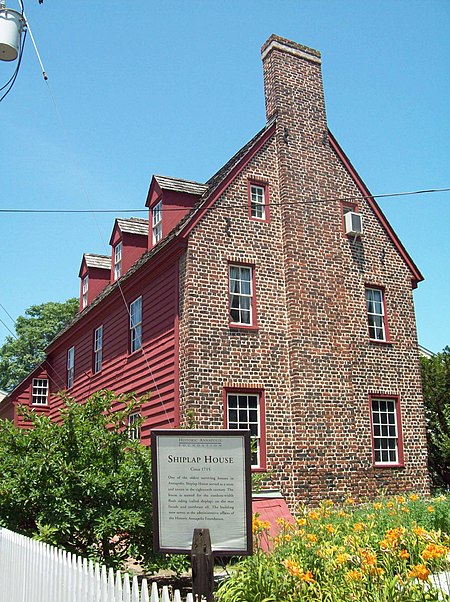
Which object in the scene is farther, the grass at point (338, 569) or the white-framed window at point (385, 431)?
the white-framed window at point (385, 431)

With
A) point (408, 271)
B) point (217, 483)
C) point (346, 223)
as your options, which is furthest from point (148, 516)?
point (408, 271)

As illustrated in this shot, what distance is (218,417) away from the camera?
1512 cm

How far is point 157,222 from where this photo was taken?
18.8 m

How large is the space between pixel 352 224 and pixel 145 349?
6657 mm

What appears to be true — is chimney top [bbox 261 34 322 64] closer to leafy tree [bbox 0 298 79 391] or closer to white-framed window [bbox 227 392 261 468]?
white-framed window [bbox 227 392 261 468]

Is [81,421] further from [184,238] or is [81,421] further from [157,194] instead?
[157,194]

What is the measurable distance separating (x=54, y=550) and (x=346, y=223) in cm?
1355

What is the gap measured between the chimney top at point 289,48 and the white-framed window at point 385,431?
10.00 metres

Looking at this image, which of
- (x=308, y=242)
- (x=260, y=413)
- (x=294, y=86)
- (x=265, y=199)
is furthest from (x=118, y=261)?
(x=260, y=413)

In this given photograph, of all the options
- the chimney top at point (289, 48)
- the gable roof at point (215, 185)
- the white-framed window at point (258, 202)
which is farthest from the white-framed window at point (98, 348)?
the chimney top at point (289, 48)

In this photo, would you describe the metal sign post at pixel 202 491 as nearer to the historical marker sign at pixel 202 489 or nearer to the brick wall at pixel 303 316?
the historical marker sign at pixel 202 489

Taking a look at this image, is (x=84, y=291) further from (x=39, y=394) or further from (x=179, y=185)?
(x=179, y=185)

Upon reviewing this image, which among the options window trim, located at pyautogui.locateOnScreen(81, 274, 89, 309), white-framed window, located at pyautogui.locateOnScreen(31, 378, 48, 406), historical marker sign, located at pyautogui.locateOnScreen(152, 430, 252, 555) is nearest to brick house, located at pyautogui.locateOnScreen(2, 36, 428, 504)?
window trim, located at pyautogui.locateOnScreen(81, 274, 89, 309)

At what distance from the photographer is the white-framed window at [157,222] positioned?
18562 mm
